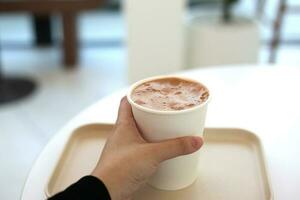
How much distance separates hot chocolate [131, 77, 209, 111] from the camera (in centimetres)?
74

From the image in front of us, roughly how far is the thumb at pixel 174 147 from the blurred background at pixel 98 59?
50.9 inches

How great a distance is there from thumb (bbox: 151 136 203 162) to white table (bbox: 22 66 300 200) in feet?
0.58

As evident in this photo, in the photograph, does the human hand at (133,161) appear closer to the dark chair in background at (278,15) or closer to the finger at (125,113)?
the finger at (125,113)

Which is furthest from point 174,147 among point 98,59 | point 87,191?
point 98,59

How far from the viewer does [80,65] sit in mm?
3094

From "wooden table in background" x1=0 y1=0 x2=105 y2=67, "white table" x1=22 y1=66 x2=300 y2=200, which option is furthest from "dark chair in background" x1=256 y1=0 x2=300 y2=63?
"white table" x1=22 y1=66 x2=300 y2=200

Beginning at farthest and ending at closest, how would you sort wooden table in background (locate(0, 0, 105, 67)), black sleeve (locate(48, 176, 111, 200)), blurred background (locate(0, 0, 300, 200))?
1. wooden table in background (locate(0, 0, 105, 67))
2. blurred background (locate(0, 0, 300, 200))
3. black sleeve (locate(48, 176, 111, 200))

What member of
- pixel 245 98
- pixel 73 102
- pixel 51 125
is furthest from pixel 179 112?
pixel 73 102

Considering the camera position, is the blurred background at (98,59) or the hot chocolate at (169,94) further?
the blurred background at (98,59)

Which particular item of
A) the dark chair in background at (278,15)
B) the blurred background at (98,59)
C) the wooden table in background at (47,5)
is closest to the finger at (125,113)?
the blurred background at (98,59)

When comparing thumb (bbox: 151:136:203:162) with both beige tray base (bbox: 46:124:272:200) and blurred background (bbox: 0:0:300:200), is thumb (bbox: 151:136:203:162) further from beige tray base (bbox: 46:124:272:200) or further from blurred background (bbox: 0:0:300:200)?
Answer: blurred background (bbox: 0:0:300:200)

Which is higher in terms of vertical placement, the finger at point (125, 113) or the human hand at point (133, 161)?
the finger at point (125, 113)

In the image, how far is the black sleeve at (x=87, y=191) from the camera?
2.23 feet

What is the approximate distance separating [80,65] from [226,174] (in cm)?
238
